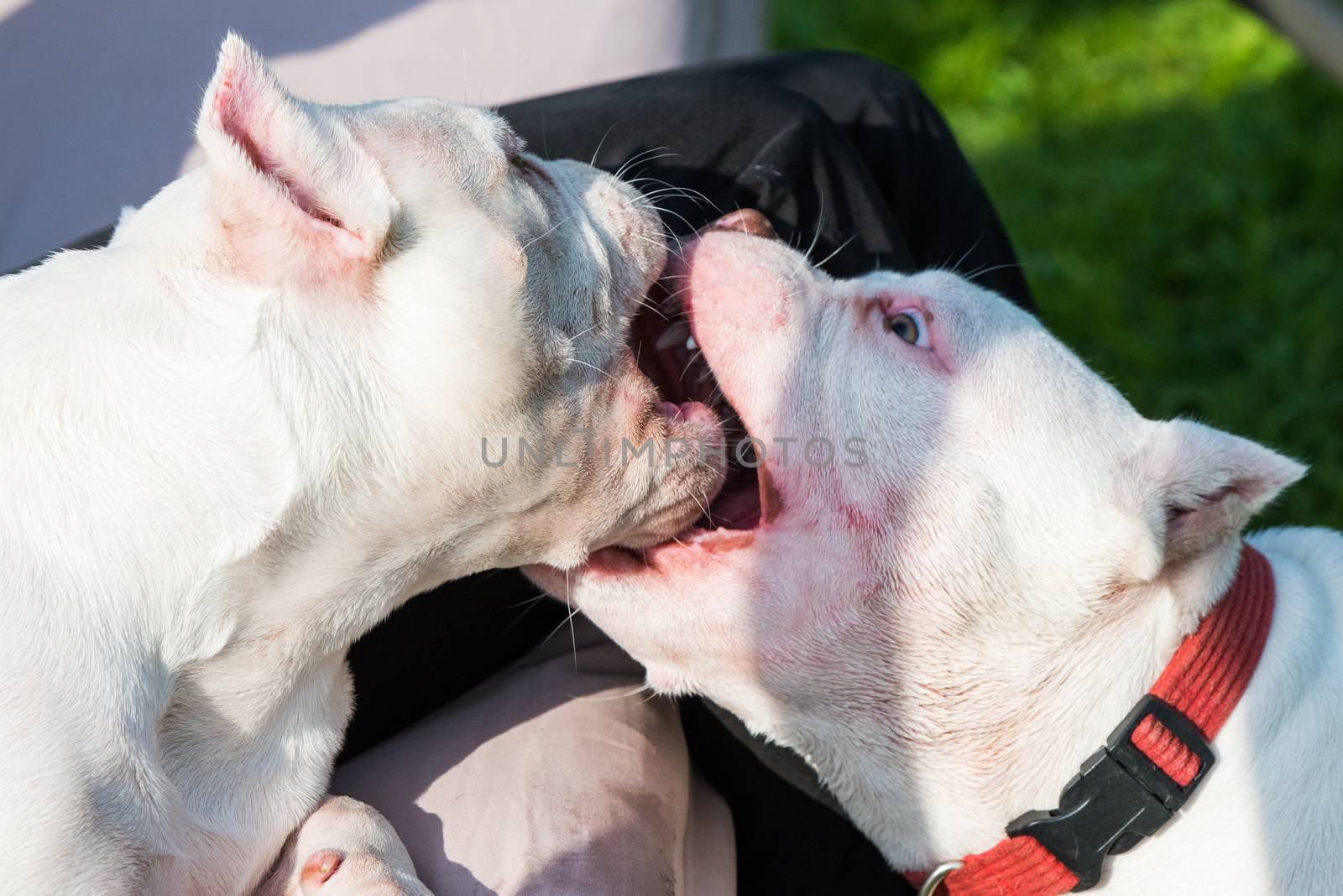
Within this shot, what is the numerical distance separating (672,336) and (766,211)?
544 mm

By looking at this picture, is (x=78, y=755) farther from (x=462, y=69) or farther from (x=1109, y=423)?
(x=462, y=69)

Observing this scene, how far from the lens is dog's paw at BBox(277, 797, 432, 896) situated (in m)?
1.83

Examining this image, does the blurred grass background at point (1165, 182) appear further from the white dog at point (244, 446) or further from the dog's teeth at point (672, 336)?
the white dog at point (244, 446)

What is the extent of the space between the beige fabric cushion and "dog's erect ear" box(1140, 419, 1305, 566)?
1038 millimetres

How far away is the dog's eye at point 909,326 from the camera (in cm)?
232

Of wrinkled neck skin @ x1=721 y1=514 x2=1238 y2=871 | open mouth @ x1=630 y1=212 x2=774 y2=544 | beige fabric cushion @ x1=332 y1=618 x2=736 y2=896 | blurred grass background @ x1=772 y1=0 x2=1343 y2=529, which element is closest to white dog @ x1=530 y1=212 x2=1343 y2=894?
wrinkled neck skin @ x1=721 y1=514 x2=1238 y2=871

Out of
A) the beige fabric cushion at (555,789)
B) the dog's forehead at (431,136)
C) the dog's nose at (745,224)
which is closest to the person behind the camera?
the dog's forehead at (431,136)

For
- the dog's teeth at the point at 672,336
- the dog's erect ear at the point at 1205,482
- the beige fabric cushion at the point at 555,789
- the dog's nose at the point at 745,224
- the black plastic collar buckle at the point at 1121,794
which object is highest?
the dog's nose at the point at 745,224

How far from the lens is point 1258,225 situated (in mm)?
4895

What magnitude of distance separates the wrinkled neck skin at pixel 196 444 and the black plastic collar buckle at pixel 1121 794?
113cm

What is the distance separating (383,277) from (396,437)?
0.23 m

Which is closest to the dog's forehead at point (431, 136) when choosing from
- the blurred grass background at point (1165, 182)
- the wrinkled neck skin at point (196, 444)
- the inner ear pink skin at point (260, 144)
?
the inner ear pink skin at point (260, 144)

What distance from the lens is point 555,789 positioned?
2262 mm

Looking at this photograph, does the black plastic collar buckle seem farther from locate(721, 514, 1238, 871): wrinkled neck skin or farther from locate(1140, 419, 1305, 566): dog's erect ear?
locate(1140, 419, 1305, 566): dog's erect ear
